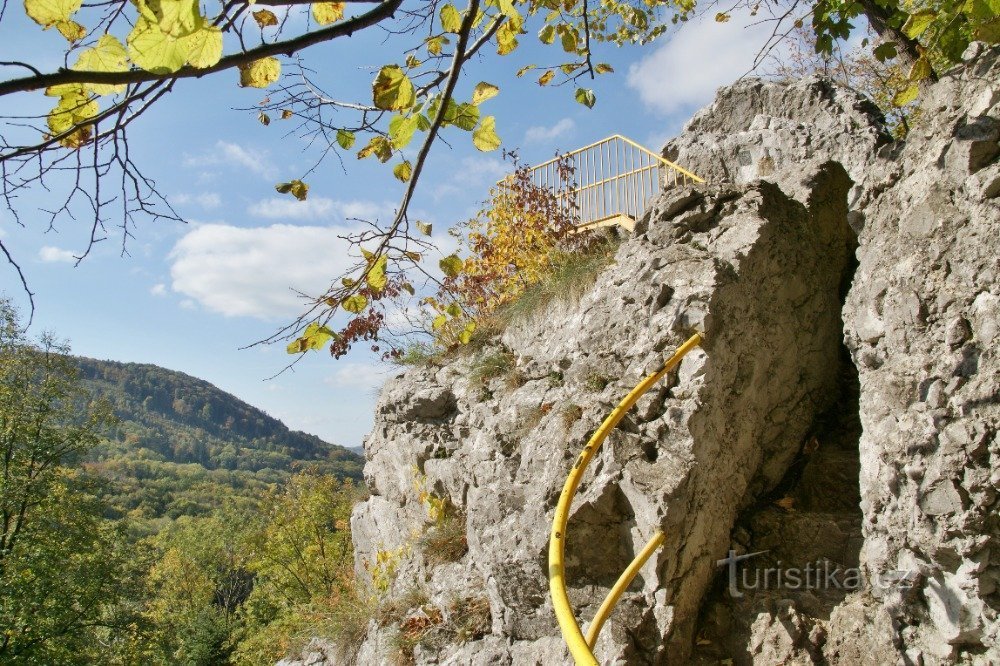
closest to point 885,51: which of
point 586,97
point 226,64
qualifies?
point 586,97

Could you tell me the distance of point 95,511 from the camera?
48.8ft

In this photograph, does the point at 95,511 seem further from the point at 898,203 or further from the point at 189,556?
the point at 189,556

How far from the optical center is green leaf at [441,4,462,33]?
88.5 inches

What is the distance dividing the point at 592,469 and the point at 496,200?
227 inches

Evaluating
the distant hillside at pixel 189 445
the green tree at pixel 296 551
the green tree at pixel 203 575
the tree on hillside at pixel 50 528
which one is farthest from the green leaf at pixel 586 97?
the distant hillside at pixel 189 445

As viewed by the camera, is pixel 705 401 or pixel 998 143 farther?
pixel 705 401

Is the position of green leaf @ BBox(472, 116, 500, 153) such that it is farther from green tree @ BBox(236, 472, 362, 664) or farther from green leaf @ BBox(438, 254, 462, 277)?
green tree @ BBox(236, 472, 362, 664)

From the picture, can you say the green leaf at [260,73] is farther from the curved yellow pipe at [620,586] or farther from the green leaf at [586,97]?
the curved yellow pipe at [620,586]

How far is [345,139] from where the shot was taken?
7.65ft

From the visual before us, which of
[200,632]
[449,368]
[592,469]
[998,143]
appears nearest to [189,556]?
[200,632]

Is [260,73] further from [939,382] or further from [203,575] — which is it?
[203,575]

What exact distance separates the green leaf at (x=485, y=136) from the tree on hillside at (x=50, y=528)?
46.8 ft

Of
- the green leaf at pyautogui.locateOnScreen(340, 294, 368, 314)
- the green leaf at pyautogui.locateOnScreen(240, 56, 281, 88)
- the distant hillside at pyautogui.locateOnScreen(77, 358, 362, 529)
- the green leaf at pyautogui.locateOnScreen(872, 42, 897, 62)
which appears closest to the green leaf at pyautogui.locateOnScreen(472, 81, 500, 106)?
the green leaf at pyautogui.locateOnScreen(240, 56, 281, 88)

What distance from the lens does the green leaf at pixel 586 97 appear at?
3.52 metres
